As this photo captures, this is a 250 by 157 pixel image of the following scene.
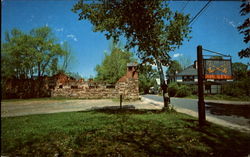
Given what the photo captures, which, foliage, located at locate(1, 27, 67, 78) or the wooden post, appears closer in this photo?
the wooden post

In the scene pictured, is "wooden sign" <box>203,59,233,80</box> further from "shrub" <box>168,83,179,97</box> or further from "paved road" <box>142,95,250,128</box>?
"shrub" <box>168,83,179,97</box>

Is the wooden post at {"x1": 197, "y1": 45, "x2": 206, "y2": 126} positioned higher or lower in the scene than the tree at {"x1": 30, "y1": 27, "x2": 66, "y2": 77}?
lower

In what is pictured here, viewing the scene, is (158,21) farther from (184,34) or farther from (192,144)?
(192,144)

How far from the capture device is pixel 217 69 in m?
6.76

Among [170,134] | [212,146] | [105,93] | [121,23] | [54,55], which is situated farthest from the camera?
[54,55]

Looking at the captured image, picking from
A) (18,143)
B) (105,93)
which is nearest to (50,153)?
(18,143)

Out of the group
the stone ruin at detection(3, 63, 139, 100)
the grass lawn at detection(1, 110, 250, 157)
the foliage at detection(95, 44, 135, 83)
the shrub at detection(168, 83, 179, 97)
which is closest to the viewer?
the grass lawn at detection(1, 110, 250, 157)

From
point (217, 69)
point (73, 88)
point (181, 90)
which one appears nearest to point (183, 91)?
point (181, 90)

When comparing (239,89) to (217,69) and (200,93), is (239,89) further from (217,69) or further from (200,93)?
(200,93)

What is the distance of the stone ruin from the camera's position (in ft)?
55.6

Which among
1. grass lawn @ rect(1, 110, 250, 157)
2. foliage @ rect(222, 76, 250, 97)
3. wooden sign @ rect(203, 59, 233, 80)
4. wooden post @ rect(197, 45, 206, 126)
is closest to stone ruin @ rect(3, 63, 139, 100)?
wooden sign @ rect(203, 59, 233, 80)

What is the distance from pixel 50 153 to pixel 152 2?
9.03 metres

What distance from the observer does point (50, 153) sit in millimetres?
3229

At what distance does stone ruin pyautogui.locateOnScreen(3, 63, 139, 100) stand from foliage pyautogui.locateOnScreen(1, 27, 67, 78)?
18.2ft
